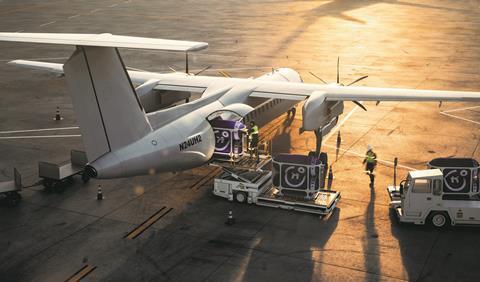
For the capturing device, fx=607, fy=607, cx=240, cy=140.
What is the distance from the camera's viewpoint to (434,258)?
2227 centimetres

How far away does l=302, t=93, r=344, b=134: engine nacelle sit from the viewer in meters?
29.4

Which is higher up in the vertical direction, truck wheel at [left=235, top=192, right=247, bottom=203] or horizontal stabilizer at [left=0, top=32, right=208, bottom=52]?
horizontal stabilizer at [left=0, top=32, right=208, bottom=52]

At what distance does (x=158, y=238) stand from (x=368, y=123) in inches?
770

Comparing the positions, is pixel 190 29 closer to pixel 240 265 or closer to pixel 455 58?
pixel 455 58

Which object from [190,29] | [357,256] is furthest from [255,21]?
[357,256]

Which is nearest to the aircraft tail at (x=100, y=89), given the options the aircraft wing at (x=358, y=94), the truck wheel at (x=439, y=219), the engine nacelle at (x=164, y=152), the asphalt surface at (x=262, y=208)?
the engine nacelle at (x=164, y=152)

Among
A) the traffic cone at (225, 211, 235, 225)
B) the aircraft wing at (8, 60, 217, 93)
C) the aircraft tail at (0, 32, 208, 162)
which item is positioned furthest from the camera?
the aircraft wing at (8, 60, 217, 93)

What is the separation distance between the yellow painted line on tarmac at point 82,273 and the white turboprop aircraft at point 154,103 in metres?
3.32

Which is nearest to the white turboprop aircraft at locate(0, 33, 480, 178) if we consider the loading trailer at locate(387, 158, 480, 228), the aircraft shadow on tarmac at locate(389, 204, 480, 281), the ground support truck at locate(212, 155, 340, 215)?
the ground support truck at locate(212, 155, 340, 215)

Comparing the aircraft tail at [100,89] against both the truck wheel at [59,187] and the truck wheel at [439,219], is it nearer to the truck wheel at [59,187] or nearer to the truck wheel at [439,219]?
the truck wheel at [59,187]

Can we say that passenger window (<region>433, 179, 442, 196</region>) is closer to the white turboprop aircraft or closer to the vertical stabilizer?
the white turboprop aircraft

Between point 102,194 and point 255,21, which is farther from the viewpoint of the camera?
point 255,21

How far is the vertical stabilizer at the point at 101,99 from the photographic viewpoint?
21078 mm

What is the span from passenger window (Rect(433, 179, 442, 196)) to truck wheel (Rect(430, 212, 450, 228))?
81cm
